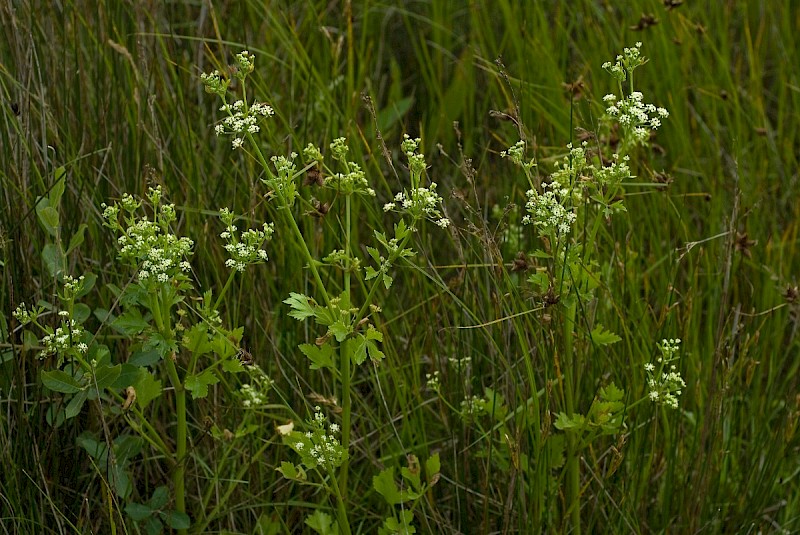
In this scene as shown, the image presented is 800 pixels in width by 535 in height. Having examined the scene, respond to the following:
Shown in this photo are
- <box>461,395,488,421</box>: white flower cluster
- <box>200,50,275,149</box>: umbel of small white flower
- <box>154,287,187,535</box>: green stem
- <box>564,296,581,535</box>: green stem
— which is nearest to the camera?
<box>200,50,275,149</box>: umbel of small white flower

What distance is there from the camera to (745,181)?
3.13 meters

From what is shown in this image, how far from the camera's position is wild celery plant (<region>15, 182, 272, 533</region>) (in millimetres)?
1746

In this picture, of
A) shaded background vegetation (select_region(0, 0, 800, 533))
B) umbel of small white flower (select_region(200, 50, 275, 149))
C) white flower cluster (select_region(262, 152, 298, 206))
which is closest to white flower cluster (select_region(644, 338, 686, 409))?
shaded background vegetation (select_region(0, 0, 800, 533))

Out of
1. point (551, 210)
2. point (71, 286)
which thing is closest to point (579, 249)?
point (551, 210)

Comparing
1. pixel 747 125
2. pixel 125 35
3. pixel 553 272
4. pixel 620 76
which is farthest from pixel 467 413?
pixel 747 125

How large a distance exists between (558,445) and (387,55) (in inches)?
91.8

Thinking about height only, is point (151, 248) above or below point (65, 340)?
above

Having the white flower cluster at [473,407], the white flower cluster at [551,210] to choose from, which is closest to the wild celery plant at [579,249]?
the white flower cluster at [551,210]

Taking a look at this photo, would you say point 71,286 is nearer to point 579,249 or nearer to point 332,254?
point 332,254

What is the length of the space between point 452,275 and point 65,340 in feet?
3.92

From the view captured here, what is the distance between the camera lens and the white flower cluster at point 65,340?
1744 millimetres

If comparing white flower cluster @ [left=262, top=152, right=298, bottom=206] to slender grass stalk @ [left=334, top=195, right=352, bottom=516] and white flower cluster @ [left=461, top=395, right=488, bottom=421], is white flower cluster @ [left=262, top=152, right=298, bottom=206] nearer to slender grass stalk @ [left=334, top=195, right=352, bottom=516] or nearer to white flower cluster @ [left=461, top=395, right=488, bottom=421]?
slender grass stalk @ [left=334, top=195, right=352, bottom=516]

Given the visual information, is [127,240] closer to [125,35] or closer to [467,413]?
[467,413]

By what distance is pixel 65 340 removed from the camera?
1756 millimetres
